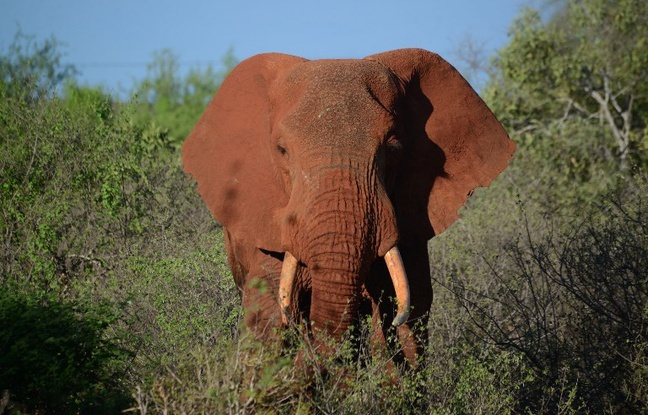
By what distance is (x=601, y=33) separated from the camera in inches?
673

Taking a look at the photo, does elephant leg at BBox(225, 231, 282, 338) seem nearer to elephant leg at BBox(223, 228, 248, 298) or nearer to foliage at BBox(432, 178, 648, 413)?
elephant leg at BBox(223, 228, 248, 298)

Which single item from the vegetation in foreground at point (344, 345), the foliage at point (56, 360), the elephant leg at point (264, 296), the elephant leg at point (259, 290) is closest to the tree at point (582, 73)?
the vegetation in foreground at point (344, 345)

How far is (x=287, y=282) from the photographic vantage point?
22.1ft

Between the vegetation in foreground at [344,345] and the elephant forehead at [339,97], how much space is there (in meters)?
1.23

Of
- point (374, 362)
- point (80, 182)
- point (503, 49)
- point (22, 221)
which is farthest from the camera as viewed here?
point (503, 49)

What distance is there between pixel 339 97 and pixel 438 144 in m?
1.02

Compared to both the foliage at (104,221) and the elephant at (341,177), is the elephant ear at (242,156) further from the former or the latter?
the foliage at (104,221)

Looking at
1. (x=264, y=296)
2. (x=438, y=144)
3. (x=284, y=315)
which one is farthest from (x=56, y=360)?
(x=438, y=144)

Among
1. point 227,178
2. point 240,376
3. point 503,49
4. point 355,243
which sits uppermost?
point 503,49

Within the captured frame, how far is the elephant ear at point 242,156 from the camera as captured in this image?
7.35 meters

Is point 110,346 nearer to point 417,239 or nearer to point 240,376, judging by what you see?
point 240,376

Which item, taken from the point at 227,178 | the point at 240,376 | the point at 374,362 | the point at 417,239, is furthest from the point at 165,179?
the point at 240,376

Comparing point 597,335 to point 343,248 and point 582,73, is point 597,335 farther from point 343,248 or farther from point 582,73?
point 582,73

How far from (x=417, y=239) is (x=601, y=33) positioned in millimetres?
10559
